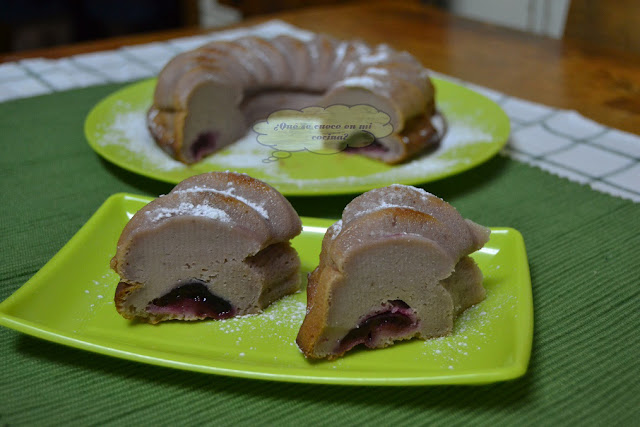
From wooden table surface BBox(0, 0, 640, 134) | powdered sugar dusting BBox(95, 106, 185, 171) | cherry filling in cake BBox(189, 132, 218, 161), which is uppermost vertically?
powdered sugar dusting BBox(95, 106, 185, 171)

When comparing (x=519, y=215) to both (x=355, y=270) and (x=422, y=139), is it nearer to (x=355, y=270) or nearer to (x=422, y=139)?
(x=422, y=139)

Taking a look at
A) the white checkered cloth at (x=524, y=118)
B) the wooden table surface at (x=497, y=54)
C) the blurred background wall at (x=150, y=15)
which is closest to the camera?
the white checkered cloth at (x=524, y=118)

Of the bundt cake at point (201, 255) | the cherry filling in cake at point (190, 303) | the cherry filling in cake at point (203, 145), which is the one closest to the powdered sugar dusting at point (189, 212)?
the bundt cake at point (201, 255)

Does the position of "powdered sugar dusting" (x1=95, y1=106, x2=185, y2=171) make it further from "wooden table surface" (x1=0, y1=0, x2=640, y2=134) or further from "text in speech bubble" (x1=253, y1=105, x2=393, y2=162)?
"wooden table surface" (x1=0, y1=0, x2=640, y2=134)

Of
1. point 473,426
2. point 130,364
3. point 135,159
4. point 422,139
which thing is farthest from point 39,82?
point 473,426

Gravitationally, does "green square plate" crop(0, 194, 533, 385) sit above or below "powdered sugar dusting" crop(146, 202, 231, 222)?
below

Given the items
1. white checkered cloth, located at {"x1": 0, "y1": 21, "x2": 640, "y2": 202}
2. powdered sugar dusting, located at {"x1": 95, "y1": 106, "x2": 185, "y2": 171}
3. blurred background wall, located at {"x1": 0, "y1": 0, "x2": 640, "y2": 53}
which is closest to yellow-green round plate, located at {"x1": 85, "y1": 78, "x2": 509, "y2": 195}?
powdered sugar dusting, located at {"x1": 95, "y1": 106, "x2": 185, "y2": 171}

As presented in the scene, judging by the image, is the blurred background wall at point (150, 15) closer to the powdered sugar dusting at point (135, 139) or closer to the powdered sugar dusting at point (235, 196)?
the powdered sugar dusting at point (135, 139)
